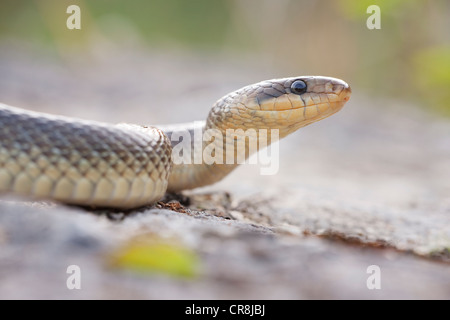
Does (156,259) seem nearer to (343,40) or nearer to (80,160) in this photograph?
(80,160)

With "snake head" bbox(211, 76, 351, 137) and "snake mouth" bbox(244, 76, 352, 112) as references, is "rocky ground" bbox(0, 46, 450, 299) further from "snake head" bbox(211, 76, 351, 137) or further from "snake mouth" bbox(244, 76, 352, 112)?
"snake mouth" bbox(244, 76, 352, 112)

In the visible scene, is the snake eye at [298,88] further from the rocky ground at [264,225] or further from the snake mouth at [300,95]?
the rocky ground at [264,225]

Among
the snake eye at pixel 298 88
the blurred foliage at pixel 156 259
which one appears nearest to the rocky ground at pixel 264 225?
the blurred foliage at pixel 156 259

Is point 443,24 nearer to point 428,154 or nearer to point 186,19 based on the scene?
point 428,154

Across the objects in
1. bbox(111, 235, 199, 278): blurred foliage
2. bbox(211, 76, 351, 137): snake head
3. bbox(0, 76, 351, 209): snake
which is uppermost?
bbox(211, 76, 351, 137): snake head

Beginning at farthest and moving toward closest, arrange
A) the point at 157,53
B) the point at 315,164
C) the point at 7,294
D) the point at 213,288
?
1. the point at 157,53
2. the point at 315,164
3. the point at 213,288
4. the point at 7,294

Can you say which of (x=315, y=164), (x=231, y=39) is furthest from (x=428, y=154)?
(x=231, y=39)

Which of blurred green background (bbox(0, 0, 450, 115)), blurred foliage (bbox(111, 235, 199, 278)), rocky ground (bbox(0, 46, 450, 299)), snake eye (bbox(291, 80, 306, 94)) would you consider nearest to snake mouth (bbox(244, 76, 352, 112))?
snake eye (bbox(291, 80, 306, 94))
